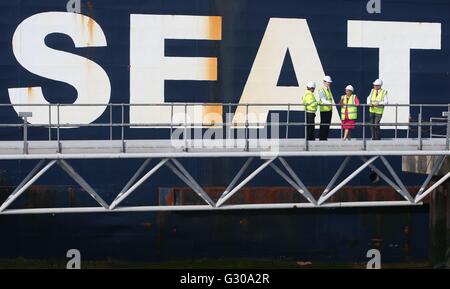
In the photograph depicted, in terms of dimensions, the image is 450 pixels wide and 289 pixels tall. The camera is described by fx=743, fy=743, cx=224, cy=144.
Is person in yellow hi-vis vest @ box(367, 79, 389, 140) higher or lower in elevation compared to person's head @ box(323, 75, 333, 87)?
lower

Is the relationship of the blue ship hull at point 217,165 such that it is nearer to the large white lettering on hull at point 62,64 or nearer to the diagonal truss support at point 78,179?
the large white lettering on hull at point 62,64

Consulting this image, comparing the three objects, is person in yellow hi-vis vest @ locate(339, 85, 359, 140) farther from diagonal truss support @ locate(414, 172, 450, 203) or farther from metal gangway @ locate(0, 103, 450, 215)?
diagonal truss support @ locate(414, 172, 450, 203)

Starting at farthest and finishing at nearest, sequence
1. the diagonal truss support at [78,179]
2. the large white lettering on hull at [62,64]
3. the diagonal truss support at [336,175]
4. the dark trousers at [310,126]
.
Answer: the large white lettering on hull at [62,64]
the dark trousers at [310,126]
the diagonal truss support at [336,175]
the diagonal truss support at [78,179]

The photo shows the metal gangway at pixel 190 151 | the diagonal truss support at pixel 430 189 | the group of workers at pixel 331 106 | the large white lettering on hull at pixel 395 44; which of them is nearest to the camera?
the metal gangway at pixel 190 151

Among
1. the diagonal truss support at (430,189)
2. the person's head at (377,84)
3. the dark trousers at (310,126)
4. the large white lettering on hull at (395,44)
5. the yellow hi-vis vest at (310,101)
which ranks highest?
the large white lettering on hull at (395,44)

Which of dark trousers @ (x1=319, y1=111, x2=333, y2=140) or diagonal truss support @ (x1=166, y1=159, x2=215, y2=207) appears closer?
diagonal truss support @ (x1=166, y1=159, x2=215, y2=207)

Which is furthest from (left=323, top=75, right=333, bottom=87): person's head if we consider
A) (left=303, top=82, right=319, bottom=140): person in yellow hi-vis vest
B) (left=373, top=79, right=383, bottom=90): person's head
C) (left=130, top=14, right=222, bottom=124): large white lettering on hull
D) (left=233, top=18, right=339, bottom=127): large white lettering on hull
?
(left=130, top=14, right=222, bottom=124): large white lettering on hull

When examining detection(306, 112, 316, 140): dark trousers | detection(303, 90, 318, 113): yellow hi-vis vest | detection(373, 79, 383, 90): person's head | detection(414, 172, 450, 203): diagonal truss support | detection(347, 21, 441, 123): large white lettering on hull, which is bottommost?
detection(414, 172, 450, 203): diagonal truss support

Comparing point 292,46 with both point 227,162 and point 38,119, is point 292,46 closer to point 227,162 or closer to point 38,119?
point 227,162

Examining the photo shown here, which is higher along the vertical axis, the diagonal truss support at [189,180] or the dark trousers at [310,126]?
the dark trousers at [310,126]

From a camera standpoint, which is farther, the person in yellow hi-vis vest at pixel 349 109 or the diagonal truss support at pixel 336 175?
the person in yellow hi-vis vest at pixel 349 109

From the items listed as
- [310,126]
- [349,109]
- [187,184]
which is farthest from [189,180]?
[349,109]

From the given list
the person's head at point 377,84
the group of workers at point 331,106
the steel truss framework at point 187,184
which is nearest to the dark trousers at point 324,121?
the group of workers at point 331,106

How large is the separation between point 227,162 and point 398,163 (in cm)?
460
